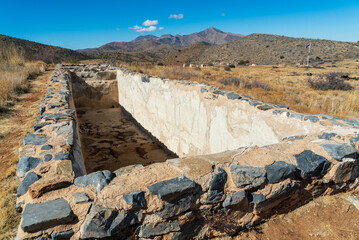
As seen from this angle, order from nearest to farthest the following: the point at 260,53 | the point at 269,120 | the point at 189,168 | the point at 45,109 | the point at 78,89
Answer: the point at 189,168, the point at 269,120, the point at 45,109, the point at 78,89, the point at 260,53

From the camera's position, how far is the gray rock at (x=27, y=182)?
140 cm

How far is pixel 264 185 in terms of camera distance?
1.64 metres

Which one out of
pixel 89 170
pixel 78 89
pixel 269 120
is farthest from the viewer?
pixel 78 89

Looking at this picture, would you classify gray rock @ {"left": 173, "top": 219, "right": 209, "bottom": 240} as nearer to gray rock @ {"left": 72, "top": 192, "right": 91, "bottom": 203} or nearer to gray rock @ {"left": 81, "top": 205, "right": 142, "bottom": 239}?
gray rock @ {"left": 81, "top": 205, "right": 142, "bottom": 239}

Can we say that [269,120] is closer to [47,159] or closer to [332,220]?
[332,220]

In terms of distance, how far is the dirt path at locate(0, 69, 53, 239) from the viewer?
5.97ft

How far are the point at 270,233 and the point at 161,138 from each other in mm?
4097

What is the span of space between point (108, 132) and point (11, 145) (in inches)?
128

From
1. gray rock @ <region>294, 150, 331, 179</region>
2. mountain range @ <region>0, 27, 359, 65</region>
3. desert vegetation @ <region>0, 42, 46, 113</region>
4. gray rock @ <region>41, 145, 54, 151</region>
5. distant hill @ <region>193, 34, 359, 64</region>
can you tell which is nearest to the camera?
gray rock @ <region>294, 150, 331, 179</region>

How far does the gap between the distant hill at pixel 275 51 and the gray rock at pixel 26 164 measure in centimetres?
3391

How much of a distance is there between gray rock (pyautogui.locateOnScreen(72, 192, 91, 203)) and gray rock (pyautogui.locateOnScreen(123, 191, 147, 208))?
240mm

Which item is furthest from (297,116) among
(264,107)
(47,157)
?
(47,157)

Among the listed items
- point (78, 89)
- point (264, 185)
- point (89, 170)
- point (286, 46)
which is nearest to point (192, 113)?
point (89, 170)

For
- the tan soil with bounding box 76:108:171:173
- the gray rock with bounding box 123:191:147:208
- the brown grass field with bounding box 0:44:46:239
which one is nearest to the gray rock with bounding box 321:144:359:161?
the gray rock with bounding box 123:191:147:208
